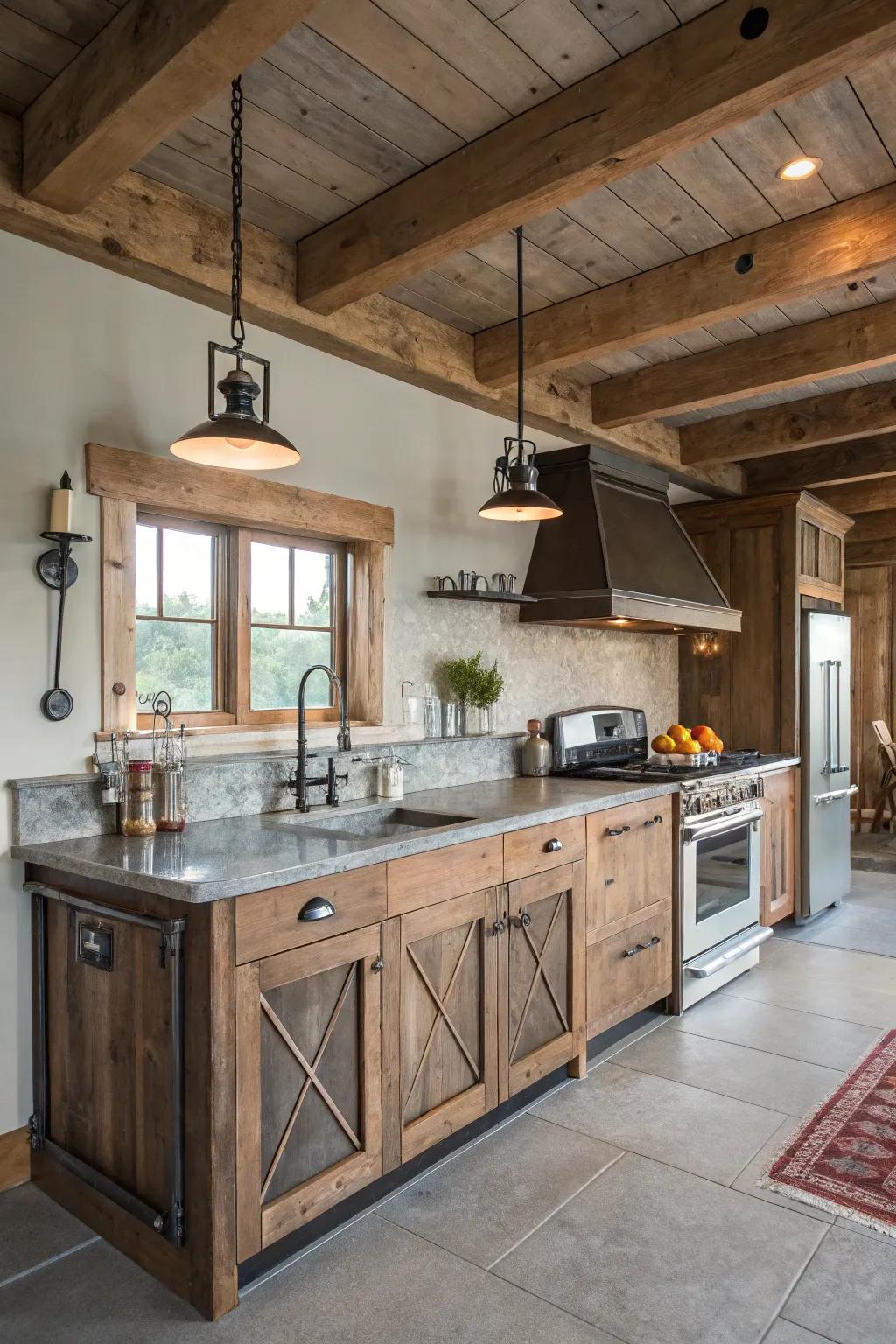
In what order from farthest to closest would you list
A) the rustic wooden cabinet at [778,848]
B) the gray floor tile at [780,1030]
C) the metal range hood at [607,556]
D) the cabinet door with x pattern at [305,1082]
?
the rustic wooden cabinet at [778,848], the metal range hood at [607,556], the gray floor tile at [780,1030], the cabinet door with x pattern at [305,1082]

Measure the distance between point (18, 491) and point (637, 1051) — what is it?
2.86 meters

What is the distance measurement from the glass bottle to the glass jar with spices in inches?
78.0

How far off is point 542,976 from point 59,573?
76.9 inches

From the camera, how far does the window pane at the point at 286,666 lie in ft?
10.4

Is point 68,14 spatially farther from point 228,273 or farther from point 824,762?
point 824,762

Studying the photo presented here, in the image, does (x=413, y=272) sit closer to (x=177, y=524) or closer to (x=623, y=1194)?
(x=177, y=524)

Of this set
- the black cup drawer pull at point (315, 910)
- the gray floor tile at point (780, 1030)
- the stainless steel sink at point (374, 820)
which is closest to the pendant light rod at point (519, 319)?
the stainless steel sink at point (374, 820)

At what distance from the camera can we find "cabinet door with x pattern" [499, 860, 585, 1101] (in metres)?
2.77

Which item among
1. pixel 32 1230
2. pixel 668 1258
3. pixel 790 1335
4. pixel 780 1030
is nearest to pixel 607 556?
pixel 780 1030

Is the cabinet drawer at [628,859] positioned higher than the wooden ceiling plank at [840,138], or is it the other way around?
the wooden ceiling plank at [840,138]

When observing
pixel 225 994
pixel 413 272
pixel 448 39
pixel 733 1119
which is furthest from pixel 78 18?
pixel 733 1119

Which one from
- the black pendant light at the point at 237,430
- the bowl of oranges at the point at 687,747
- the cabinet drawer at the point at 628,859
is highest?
the black pendant light at the point at 237,430

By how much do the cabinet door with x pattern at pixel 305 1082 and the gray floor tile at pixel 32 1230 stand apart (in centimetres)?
54

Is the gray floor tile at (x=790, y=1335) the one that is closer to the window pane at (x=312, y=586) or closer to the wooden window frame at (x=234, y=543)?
the wooden window frame at (x=234, y=543)
